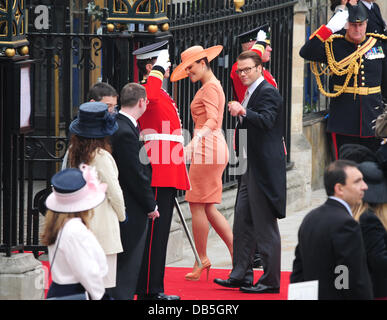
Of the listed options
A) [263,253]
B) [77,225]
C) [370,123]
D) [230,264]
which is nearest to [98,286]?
[77,225]

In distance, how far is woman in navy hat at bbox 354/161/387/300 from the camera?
6.13m

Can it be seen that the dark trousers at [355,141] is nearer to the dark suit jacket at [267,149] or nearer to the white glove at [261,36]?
the white glove at [261,36]

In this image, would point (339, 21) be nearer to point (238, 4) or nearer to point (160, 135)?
point (238, 4)

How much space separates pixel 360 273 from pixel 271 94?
3359mm

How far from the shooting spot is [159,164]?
8.65 metres

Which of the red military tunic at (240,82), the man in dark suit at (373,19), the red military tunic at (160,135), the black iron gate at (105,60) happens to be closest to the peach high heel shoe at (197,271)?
the red military tunic at (160,135)

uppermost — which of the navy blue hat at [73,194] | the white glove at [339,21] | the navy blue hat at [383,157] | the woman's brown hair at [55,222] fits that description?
the white glove at [339,21]

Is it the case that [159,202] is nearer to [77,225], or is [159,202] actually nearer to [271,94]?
[271,94]

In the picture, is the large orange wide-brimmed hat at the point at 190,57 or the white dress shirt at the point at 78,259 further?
the large orange wide-brimmed hat at the point at 190,57

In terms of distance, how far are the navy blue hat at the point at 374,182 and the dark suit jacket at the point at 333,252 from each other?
57 cm

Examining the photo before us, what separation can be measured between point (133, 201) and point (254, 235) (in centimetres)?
158

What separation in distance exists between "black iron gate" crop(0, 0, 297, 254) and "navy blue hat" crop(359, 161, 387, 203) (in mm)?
2935

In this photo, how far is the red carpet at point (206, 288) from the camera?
8.91m
